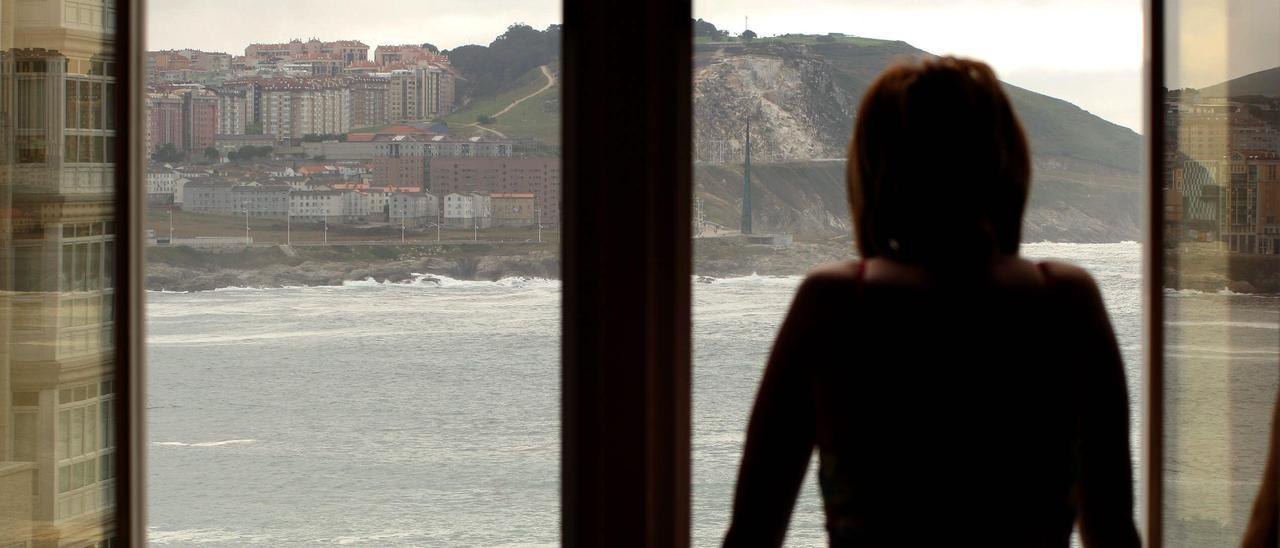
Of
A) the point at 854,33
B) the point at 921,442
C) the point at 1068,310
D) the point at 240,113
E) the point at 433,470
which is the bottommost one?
the point at 433,470

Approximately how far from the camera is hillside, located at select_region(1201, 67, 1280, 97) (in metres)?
1.63

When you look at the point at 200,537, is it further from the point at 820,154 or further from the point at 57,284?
the point at 820,154

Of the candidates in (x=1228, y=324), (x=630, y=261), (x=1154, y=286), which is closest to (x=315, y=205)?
(x=630, y=261)

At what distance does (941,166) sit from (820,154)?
0.81 m

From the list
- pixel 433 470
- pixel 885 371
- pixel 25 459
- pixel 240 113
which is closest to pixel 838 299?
pixel 885 371

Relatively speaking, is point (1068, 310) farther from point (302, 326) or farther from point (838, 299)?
point (302, 326)

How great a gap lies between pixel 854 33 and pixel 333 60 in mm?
894

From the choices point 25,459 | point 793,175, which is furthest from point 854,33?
point 25,459

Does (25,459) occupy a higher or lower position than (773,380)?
lower

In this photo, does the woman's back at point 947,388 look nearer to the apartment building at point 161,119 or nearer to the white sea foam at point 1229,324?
the white sea foam at point 1229,324

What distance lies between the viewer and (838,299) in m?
0.97

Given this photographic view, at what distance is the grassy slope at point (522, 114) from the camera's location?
177 cm

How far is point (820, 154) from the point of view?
1798mm

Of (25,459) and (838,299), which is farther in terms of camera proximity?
(25,459)
